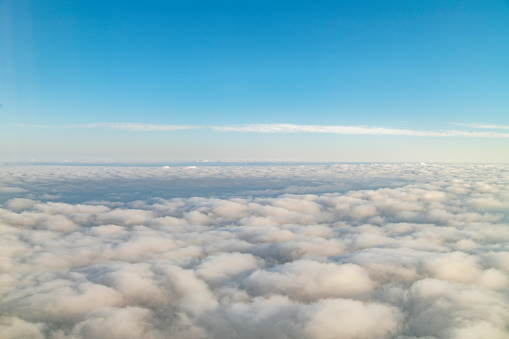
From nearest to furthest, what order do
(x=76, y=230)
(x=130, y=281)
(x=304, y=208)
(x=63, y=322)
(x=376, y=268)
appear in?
(x=63, y=322) < (x=130, y=281) < (x=376, y=268) < (x=76, y=230) < (x=304, y=208)

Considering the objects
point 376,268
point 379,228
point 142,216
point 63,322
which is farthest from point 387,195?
point 63,322

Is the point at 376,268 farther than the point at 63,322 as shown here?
Yes

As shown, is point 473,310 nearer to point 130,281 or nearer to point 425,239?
point 425,239

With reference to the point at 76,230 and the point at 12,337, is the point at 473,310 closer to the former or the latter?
the point at 12,337

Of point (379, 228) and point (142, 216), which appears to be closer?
point (379, 228)

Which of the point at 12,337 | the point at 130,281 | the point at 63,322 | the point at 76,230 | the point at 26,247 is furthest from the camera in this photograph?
the point at 76,230

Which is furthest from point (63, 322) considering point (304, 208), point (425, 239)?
point (304, 208)

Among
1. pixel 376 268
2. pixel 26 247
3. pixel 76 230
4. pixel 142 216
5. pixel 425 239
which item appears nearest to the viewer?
pixel 376 268

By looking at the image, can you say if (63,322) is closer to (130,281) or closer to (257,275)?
(130,281)

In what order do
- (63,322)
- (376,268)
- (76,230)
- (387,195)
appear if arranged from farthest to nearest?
Result: (387,195) < (76,230) < (376,268) < (63,322)
